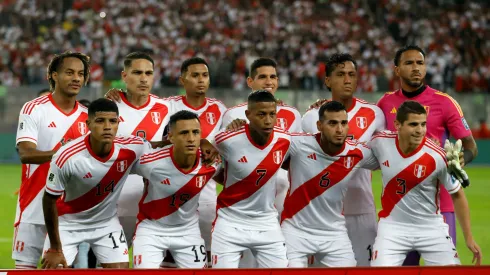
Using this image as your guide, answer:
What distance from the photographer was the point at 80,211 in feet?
21.8

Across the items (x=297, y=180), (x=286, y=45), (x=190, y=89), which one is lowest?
(x=297, y=180)

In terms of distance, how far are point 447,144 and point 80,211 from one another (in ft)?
10.3

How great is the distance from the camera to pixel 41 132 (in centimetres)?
693

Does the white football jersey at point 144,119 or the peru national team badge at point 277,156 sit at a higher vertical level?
the white football jersey at point 144,119

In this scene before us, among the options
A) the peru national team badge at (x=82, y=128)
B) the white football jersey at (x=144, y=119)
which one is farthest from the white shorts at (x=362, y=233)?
the peru national team badge at (x=82, y=128)

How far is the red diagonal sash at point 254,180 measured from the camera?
689 cm

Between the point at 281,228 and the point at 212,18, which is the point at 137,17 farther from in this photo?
the point at 281,228

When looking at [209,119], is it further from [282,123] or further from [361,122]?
[361,122]

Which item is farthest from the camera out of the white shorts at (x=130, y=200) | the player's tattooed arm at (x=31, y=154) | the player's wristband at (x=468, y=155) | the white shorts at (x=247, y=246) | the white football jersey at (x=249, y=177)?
the white shorts at (x=130, y=200)

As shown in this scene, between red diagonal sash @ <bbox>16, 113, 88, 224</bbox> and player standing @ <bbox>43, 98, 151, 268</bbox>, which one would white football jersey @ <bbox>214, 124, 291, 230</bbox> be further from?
red diagonal sash @ <bbox>16, 113, 88, 224</bbox>

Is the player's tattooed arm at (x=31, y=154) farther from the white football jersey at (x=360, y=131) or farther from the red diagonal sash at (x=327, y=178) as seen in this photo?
the white football jersey at (x=360, y=131)

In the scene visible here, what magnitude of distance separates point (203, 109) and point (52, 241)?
7.27 ft

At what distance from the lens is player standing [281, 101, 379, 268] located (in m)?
6.96

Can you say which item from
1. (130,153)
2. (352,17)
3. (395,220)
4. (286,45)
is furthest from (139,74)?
(352,17)
